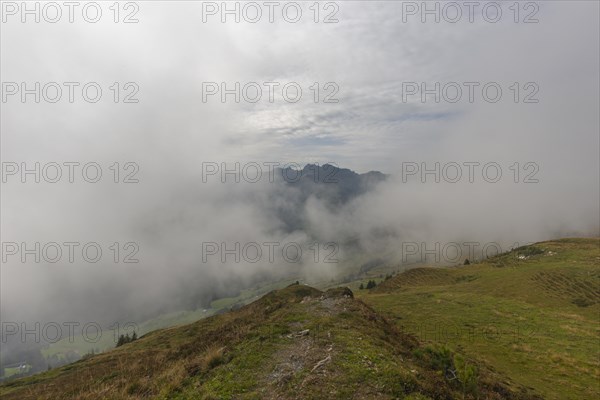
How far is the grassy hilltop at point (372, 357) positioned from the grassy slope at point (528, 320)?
18cm

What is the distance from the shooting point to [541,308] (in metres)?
54.3

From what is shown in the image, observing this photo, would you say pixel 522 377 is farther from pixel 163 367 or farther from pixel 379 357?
pixel 163 367

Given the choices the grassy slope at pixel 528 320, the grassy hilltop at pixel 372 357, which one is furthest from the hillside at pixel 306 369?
the grassy slope at pixel 528 320

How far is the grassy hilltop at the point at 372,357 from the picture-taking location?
15492 mm

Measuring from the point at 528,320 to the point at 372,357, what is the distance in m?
43.6

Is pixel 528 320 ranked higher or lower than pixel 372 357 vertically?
lower

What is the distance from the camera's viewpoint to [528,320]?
155ft

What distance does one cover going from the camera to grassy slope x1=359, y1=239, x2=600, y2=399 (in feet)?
104

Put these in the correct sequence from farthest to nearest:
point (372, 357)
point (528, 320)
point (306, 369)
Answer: point (528, 320) < point (372, 357) < point (306, 369)

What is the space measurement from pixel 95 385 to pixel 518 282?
77947 mm

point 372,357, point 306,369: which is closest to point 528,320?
point 372,357

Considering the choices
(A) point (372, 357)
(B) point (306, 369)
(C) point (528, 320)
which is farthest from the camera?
(C) point (528, 320)

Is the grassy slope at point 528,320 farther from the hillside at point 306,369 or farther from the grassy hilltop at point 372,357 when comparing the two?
the hillside at point 306,369

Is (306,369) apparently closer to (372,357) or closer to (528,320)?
(372,357)
